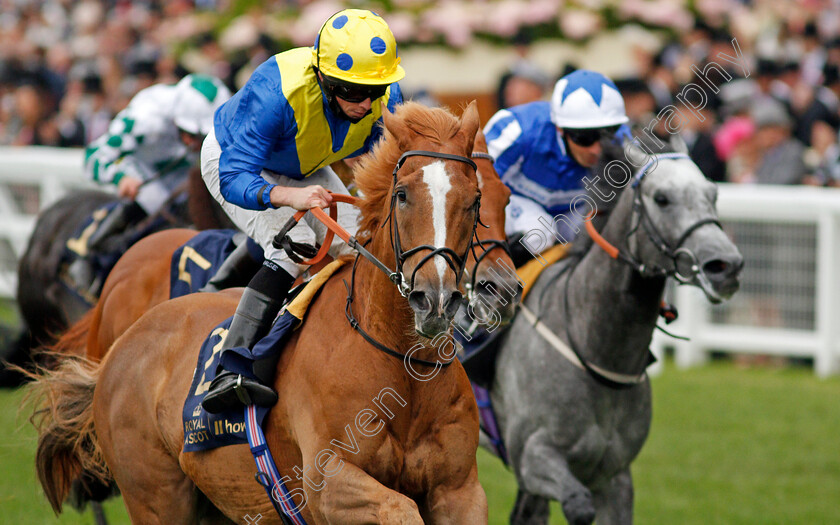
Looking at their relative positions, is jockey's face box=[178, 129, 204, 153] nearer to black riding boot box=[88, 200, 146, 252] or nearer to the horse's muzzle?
black riding boot box=[88, 200, 146, 252]

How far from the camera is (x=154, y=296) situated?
199 inches

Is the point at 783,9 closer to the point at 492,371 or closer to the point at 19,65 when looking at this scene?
the point at 492,371

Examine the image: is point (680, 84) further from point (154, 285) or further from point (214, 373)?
point (214, 373)

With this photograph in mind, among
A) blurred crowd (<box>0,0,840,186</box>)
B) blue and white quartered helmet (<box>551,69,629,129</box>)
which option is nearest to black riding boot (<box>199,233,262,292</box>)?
blue and white quartered helmet (<box>551,69,629,129</box>)

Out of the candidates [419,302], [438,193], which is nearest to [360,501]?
[419,302]

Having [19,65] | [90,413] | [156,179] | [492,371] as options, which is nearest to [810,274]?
[492,371]

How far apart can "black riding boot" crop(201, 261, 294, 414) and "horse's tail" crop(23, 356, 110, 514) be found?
99 centimetres

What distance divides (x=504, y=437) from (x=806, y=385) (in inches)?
177

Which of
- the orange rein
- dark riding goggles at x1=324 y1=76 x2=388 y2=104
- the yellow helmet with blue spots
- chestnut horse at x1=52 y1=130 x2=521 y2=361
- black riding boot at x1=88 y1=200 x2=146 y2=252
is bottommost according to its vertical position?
black riding boot at x1=88 y1=200 x2=146 y2=252

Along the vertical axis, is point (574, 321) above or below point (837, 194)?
above

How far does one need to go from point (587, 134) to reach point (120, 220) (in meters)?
2.97

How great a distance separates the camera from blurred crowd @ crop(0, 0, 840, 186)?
8.96 meters

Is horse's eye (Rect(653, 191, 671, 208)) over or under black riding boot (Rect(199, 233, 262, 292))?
over

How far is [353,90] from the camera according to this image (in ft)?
11.1
